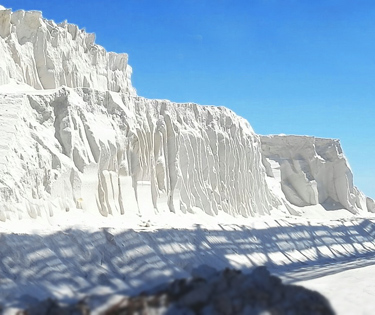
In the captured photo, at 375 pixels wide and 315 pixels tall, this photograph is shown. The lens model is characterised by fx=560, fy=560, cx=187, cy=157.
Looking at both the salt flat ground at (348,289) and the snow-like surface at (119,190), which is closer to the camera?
the salt flat ground at (348,289)

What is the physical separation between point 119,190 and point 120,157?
56.2 inches

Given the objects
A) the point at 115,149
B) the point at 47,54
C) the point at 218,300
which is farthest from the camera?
the point at 47,54

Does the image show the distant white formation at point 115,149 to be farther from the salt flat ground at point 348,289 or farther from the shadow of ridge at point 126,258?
the salt flat ground at point 348,289

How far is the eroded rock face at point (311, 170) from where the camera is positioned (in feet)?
120

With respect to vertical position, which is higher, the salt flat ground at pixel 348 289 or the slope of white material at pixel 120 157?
the slope of white material at pixel 120 157

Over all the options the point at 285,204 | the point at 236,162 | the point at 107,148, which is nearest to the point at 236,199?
the point at 236,162

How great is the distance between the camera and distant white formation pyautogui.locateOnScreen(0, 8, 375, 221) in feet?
60.4

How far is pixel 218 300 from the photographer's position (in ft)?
39.5

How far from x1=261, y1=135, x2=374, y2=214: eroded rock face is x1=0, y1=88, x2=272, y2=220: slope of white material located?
5757mm

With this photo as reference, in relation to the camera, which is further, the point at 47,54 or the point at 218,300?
the point at 47,54

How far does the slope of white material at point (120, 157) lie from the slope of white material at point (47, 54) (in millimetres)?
4930

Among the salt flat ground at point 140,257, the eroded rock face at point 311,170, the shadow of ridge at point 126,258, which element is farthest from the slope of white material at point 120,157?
the eroded rock face at point 311,170

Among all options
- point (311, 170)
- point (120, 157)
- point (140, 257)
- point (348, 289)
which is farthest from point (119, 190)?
point (311, 170)

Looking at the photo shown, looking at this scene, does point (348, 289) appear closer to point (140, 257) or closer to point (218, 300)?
point (218, 300)
